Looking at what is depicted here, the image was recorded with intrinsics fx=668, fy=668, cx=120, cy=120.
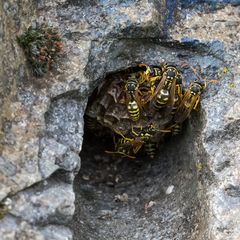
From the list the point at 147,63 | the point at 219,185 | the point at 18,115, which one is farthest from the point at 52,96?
the point at 219,185

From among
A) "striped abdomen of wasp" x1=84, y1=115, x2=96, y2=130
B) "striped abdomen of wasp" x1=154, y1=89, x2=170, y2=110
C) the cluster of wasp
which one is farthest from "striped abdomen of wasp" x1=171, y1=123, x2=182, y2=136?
"striped abdomen of wasp" x1=84, y1=115, x2=96, y2=130

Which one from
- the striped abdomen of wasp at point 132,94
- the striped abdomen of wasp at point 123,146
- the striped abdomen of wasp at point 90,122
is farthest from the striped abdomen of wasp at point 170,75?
the striped abdomen of wasp at point 90,122

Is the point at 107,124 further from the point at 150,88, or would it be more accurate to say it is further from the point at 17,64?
the point at 17,64

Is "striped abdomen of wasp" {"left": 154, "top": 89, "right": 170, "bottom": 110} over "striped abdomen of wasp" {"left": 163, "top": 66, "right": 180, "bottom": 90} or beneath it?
beneath

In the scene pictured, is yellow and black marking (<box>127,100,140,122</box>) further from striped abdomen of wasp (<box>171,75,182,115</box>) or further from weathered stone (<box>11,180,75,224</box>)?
weathered stone (<box>11,180,75,224</box>)

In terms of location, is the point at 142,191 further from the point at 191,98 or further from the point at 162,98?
the point at 191,98

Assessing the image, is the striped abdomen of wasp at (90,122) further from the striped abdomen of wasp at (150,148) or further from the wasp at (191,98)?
the wasp at (191,98)

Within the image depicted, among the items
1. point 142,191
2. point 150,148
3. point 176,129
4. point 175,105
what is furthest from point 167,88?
point 142,191
